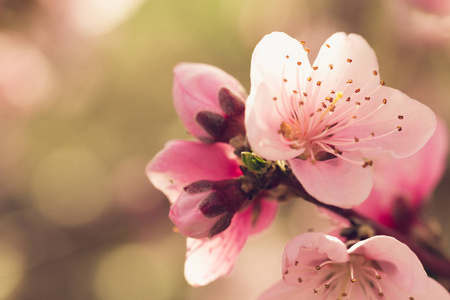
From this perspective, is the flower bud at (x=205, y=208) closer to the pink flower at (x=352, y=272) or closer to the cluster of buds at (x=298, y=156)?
the cluster of buds at (x=298, y=156)

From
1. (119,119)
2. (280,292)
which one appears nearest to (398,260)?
(280,292)

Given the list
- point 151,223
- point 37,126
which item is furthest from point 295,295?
point 37,126

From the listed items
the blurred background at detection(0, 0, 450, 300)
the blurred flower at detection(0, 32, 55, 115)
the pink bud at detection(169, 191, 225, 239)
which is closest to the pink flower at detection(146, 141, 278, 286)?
the pink bud at detection(169, 191, 225, 239)

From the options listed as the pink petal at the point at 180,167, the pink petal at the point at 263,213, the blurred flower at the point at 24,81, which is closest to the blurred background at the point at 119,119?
the blurred flower at the point at 24,81

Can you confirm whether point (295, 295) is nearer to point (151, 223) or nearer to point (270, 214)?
point (270, 214)

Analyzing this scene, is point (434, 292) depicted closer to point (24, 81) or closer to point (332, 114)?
point (332, 114)
